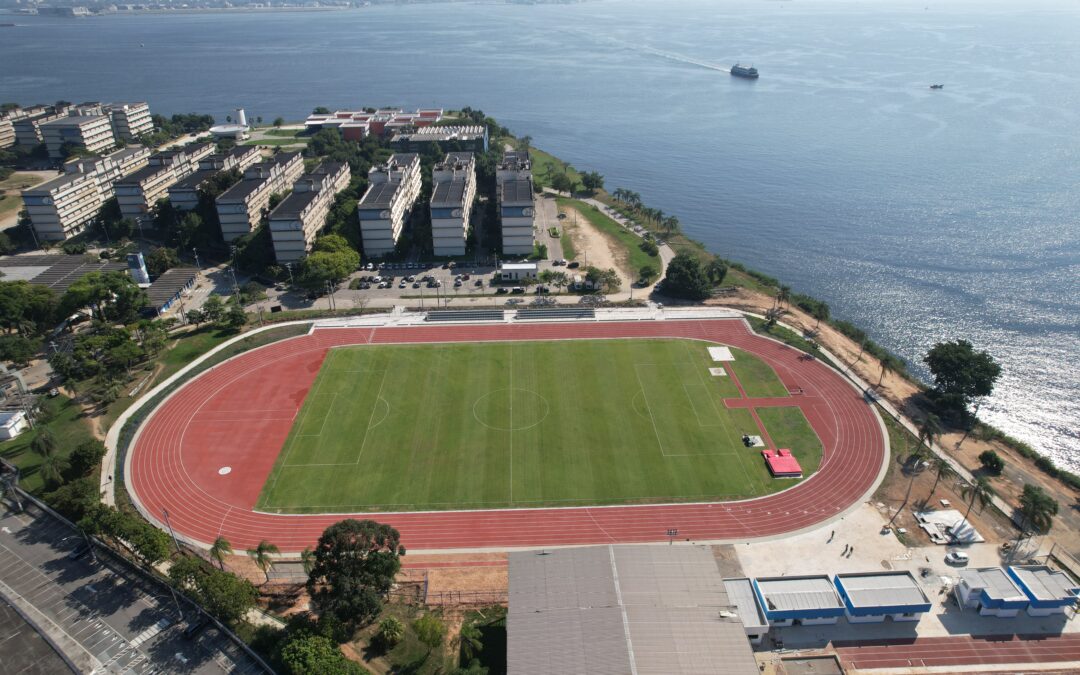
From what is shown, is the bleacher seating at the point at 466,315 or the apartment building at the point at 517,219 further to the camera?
the apartment building at the point at 517,219

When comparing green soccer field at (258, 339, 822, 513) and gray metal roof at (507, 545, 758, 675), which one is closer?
gray metal roof at (507, 545, 758, 675)

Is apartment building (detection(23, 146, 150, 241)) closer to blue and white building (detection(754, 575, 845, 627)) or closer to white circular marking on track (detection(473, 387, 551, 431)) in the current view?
white circular marking on track (detection(473, 387, 551, 431))

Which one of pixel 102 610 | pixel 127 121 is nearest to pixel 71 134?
pixel 127 121

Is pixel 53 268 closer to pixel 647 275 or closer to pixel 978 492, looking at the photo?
pixel 647 275

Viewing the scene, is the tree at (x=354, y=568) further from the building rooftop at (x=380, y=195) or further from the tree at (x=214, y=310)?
the building rooftop at (x=380, y=195)

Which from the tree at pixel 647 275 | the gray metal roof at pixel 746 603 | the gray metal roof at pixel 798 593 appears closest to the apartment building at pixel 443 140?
the tree at pixel 647 275

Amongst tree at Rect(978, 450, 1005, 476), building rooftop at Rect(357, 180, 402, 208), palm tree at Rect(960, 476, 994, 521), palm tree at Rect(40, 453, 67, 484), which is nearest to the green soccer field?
palm tree at Rect(960, 476, 994, 521)

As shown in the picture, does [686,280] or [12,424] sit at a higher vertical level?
[686,280]
